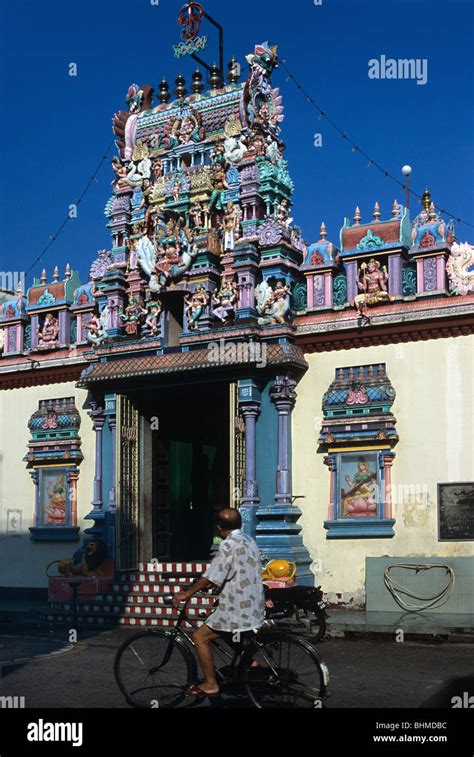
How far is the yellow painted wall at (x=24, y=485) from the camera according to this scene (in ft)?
63.2

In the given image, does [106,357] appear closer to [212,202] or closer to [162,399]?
[162,399]

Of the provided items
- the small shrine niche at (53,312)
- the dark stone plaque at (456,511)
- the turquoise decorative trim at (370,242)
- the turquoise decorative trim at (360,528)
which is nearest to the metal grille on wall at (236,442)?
the turquoise decorative trim at (360,528)

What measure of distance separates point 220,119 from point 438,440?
24.1 feet

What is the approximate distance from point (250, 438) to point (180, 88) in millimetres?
7229

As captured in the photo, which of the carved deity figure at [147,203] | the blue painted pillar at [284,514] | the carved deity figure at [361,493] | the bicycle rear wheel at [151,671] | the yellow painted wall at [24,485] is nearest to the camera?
the bicycle rear wheel at [151,671]

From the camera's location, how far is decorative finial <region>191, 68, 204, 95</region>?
1900 centimetres

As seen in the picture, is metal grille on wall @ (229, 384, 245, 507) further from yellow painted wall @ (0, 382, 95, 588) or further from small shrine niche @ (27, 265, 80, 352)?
small shrine niche @ (27, 265, 80, 352)

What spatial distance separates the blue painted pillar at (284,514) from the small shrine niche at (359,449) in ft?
1.88

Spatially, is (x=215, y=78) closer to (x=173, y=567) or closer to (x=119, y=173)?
(x=119, y=173)

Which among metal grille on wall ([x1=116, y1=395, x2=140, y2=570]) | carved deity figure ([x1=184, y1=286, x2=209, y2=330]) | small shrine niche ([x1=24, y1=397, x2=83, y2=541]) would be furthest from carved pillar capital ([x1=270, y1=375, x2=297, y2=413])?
small shrine niche ([x1=24, y1=397, x2=83, y2=541])

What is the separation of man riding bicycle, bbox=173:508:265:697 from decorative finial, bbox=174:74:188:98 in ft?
41.9

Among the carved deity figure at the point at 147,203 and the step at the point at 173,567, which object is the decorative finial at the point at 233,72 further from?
the step at the point at 173,567

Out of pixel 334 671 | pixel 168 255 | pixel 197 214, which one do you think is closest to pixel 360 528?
pixel 334 671

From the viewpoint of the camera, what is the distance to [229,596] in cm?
814
